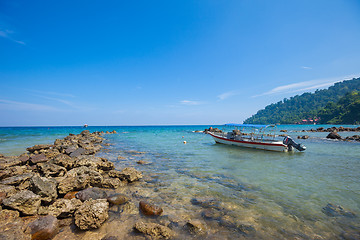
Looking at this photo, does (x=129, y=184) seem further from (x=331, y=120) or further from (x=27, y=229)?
(x=331, y=120)

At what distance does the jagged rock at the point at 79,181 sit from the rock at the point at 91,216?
8.45ft

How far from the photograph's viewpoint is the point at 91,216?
4.95m

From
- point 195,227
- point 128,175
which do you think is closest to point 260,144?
point 128,175

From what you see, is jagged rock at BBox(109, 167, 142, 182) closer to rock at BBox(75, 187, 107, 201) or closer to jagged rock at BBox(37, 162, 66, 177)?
rock at BBox(75, 187, 107, 201)

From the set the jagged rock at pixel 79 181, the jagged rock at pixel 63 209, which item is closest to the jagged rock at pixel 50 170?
the jagged rock at pixel 79 181

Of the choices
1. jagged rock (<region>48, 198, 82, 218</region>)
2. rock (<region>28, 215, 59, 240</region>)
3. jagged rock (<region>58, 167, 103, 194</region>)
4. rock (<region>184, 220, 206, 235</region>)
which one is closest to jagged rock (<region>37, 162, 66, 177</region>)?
jagged rock (<region>58, 167, 103, 194</region>)

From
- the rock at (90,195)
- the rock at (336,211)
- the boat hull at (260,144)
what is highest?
the rock at (90,195)

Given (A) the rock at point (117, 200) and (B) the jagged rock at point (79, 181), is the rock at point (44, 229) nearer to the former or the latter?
(A) the rock at point (117, 200)

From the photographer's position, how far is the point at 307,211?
20.5ft

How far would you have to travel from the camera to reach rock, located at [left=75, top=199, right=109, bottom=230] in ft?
15.7

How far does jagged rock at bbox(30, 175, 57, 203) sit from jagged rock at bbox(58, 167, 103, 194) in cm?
51

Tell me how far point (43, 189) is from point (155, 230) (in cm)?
468

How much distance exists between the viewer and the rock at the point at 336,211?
6.03 m

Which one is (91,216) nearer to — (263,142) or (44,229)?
(44,229)
